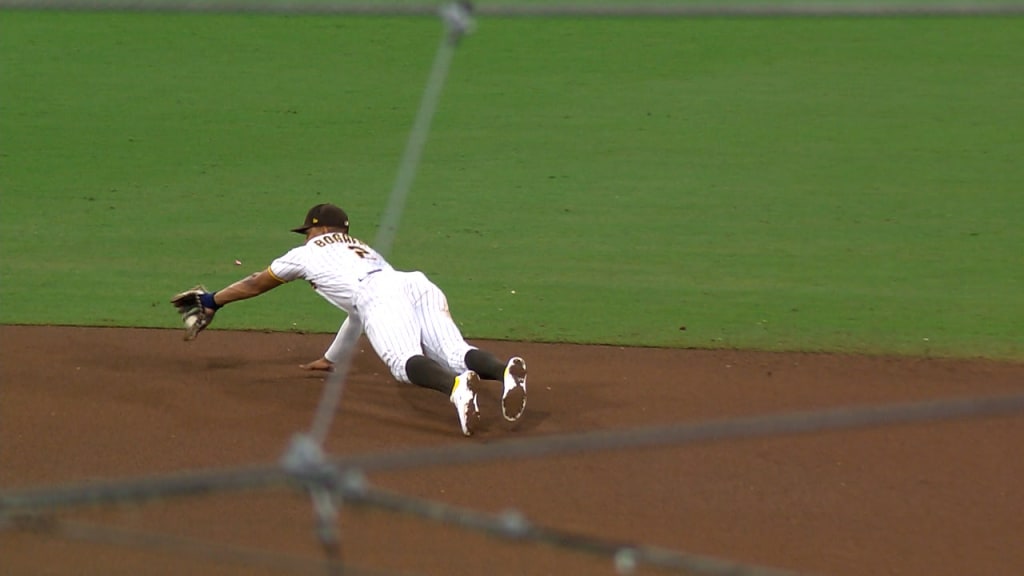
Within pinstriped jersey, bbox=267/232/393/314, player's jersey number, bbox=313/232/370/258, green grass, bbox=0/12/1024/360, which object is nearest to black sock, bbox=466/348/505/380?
pinstriped jersey, bbox=267/232/393/314

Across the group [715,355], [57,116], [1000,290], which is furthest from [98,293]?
[1000,290]

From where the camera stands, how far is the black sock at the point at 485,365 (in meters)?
6.70

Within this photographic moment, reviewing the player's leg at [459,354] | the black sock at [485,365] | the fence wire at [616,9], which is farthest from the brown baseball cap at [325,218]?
the fence wire at [616,9]

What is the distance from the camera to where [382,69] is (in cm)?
1381

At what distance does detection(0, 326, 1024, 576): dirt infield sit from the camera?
559 centimetres

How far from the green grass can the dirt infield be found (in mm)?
540

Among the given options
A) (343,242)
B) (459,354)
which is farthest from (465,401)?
(343,242)

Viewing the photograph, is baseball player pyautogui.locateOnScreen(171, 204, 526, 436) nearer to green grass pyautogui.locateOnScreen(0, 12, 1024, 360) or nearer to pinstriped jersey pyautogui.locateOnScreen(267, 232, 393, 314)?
pinstriped jersey pyautogui.locateOnScreen(267, 232, 393, 314)

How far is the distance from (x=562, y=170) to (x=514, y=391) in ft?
16.4

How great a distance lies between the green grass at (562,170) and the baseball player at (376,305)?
1.07 meters

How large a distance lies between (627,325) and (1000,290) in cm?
236

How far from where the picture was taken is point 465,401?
21.3ft

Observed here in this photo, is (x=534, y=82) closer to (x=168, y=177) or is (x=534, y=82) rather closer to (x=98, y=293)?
(x=168, y=177)

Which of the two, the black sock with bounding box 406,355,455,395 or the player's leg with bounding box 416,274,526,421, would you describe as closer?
the player's leg with bounding box 416,274,526,421
